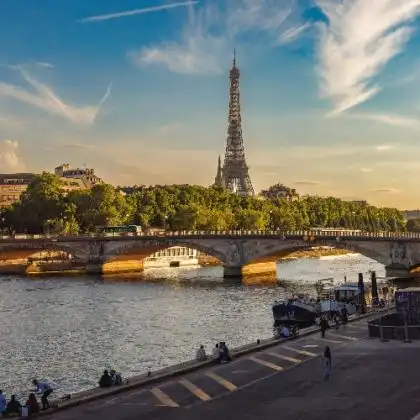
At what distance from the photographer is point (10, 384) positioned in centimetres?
3322

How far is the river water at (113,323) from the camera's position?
3700cm

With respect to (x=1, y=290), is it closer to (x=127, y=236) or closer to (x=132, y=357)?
(x=127, y=236)

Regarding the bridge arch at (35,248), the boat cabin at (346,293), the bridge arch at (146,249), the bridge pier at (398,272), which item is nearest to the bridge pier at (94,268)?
the bridge arch at (146,249)

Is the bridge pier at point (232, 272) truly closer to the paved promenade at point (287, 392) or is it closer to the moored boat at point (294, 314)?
the moored boat at point (294, 314)

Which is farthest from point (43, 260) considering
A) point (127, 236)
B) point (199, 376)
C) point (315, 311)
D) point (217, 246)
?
point (199, 376)

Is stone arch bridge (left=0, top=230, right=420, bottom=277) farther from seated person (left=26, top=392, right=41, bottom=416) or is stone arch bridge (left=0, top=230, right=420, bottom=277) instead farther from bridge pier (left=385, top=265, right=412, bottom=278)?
seated person (left=26, top=392, right=41, bottom=416)

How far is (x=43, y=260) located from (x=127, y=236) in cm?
1854

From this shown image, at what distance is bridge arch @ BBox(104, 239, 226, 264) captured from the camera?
9375cm

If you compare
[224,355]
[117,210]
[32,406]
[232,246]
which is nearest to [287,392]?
[224,355]

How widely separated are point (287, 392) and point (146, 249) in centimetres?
7781

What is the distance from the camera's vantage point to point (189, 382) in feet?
89.4

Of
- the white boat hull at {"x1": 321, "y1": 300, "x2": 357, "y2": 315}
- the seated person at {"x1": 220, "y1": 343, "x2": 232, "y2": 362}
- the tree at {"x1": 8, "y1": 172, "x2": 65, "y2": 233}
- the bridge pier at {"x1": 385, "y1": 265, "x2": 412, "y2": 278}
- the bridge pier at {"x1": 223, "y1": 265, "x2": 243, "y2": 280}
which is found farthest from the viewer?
the tree at {"x1": 8, "y1": 172, "x2": 65, "y2": 233}

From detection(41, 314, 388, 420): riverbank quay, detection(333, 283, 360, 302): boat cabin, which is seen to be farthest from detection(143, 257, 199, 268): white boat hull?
detection(41, 314, 388, 420): riverbank quay

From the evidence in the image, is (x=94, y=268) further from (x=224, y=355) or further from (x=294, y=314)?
(x=224, y=355)
